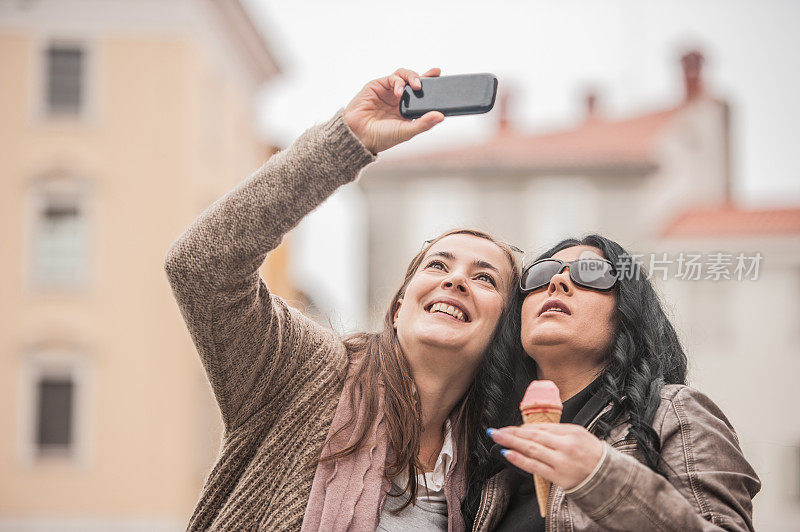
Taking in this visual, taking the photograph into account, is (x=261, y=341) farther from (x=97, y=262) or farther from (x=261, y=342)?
(x=97, y=262)

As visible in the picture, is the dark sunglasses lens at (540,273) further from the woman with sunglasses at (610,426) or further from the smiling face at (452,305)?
the smiling face at (452,305)

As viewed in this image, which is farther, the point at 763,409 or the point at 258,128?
the point at 258,128

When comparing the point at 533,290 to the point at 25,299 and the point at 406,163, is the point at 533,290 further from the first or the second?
the point at 406,163

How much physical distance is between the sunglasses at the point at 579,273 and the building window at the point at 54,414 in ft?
62.0

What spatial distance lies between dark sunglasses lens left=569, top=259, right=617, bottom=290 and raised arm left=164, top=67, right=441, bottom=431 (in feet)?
2.78

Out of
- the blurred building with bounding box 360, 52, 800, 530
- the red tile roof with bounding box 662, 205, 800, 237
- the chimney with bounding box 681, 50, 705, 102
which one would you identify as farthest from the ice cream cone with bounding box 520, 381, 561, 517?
the chimney with bounding box 681, 50, 705, 102

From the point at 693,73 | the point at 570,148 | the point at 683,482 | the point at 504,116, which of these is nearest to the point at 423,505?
the point at 683,482

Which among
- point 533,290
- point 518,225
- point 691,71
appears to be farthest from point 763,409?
point 533,290

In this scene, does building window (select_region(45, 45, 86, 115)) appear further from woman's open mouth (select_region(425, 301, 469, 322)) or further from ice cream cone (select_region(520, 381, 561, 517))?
ice cream cone (select_region(520, 381, 561, 517))

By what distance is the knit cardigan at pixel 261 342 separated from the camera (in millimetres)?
3154

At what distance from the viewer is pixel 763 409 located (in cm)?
2123

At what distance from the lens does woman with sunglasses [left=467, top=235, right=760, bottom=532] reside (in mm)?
2760

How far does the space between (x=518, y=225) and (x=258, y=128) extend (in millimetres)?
7364

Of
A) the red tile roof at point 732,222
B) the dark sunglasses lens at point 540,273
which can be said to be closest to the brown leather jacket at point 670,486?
the dark sunglasses lens at point 540,273
